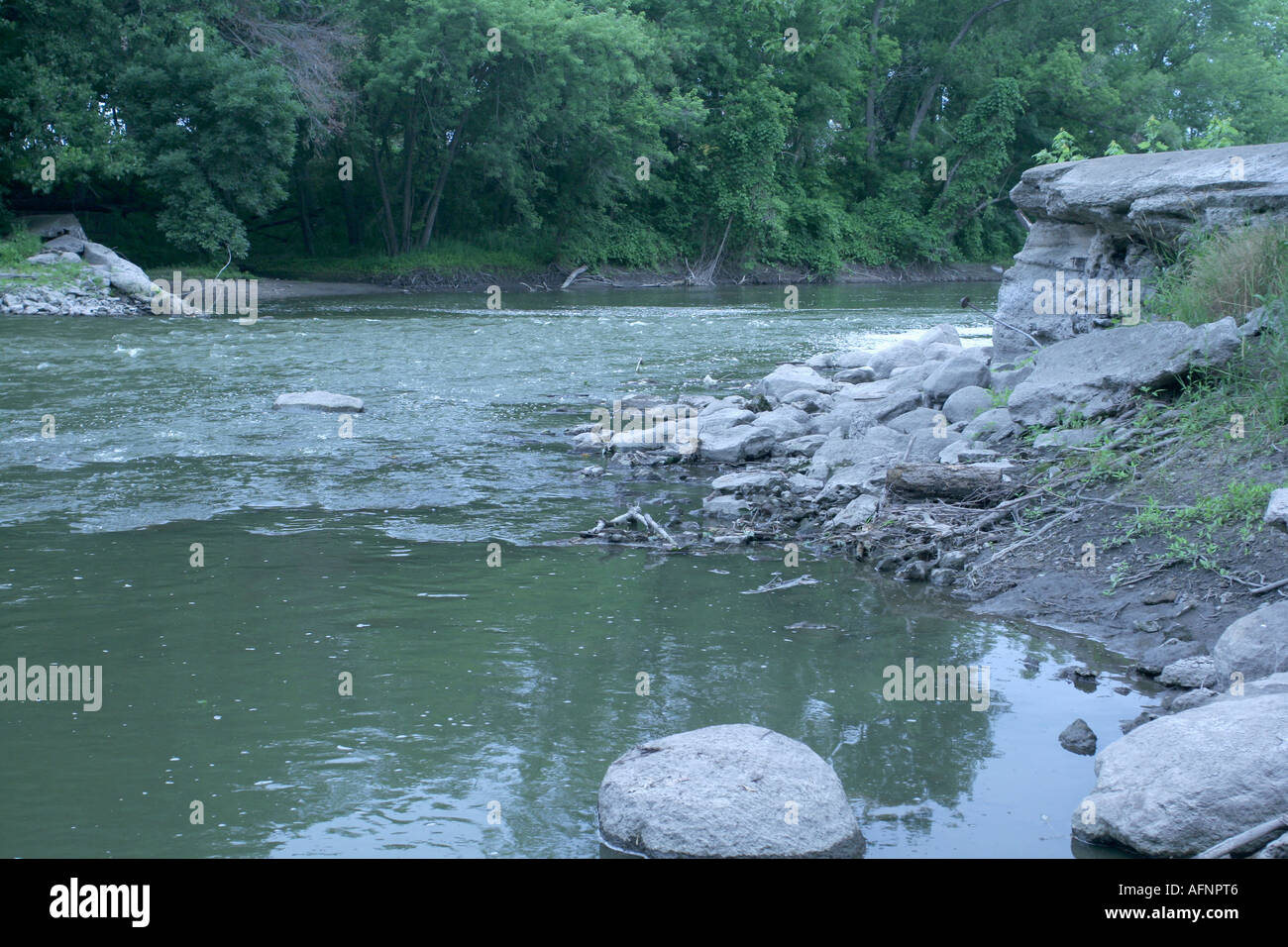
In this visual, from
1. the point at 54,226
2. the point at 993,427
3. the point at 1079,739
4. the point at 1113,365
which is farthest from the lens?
the point at 54,226

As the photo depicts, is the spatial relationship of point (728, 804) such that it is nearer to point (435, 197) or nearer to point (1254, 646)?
point (1254, 646)

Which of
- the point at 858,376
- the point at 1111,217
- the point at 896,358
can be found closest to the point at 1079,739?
the point at 1111,217

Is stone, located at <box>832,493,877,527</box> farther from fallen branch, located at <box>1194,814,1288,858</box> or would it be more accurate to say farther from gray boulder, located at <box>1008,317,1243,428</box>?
fallen branch, located at <box>1194,814,1288,858</box>

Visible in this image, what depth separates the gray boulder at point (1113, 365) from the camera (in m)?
7.30

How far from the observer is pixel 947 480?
718 centimetres

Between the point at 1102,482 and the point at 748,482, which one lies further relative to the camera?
the point at 748,482

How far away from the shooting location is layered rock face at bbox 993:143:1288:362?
8672 mm

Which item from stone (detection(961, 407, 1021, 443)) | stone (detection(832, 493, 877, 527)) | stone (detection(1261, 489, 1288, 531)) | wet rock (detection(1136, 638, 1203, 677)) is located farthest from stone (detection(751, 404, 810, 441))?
wet rock (detection(1136, 638, 1203, 677))

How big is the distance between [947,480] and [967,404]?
2.12 metres

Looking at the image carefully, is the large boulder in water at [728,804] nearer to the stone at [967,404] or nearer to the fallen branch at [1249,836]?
the fallen branch at [1249,836]

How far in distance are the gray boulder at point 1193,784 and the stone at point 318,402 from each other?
9.22m
